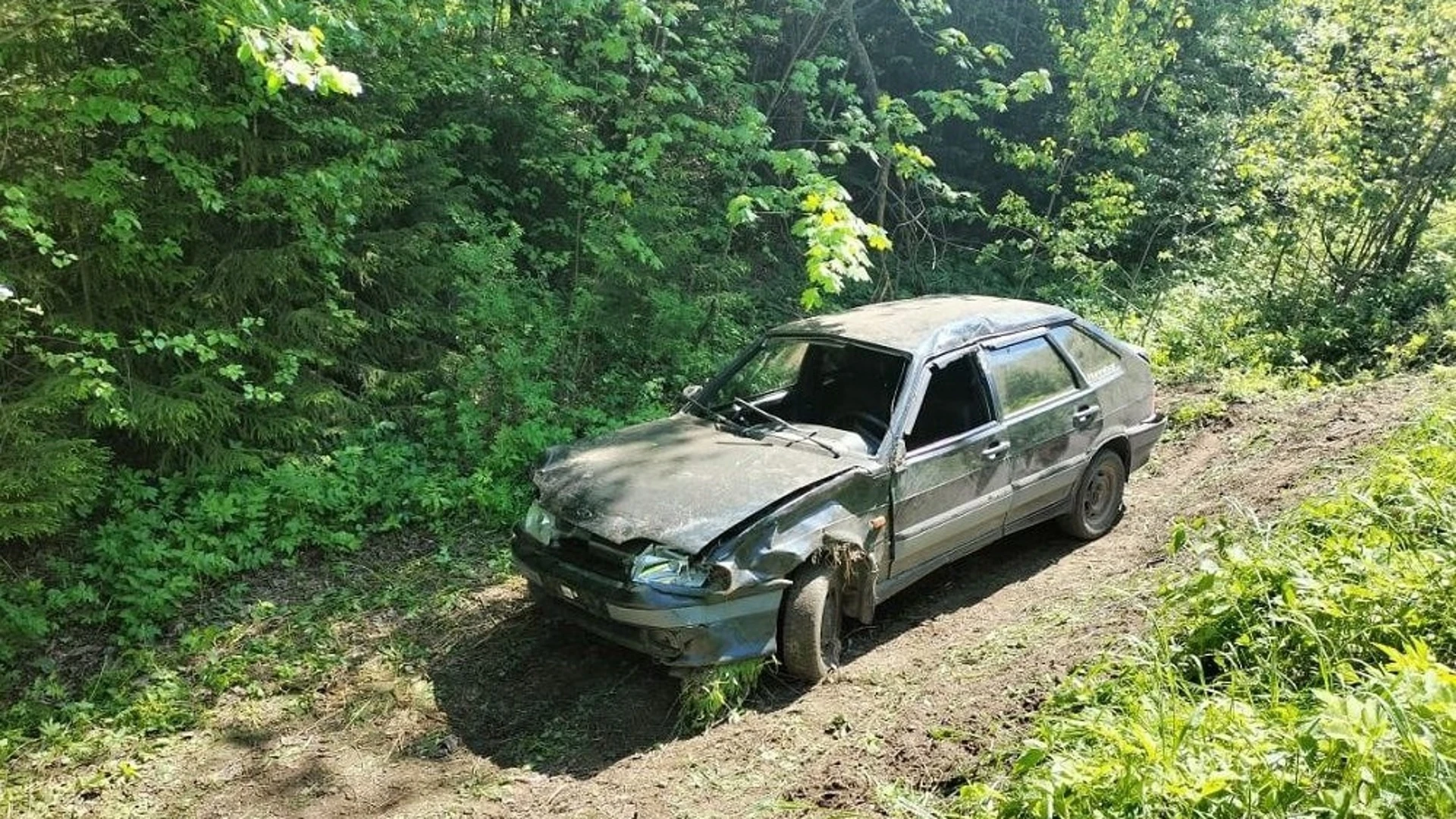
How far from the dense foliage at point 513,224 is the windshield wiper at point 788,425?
1.28 metres

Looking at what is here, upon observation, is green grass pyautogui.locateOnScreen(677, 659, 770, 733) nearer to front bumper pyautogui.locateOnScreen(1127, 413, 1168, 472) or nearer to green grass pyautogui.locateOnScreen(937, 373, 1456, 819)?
green grass pyautogui.locateOnScreen(937, 373, 1456, 819)

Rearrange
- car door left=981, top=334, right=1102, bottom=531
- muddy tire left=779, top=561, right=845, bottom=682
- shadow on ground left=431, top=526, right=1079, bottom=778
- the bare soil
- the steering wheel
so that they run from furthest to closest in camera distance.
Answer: car door left=981, top=334, right=1102, bottom=531 < the steering wheel < muddy tire left=779, top=561, right=845, bottom=682 < shadow on ground left=431, top=526, right=1079, bottom=778 < the bare soil

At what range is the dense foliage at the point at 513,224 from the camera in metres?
5.53

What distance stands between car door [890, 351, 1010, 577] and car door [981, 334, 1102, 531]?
0.12 metres

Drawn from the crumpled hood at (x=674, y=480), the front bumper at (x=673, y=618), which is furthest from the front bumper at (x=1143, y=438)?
the front bumper at (x=673, y=618)

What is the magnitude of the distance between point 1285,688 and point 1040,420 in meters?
2.70

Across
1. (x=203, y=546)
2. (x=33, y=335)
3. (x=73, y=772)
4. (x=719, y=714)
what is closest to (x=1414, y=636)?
(x=719, y=714)

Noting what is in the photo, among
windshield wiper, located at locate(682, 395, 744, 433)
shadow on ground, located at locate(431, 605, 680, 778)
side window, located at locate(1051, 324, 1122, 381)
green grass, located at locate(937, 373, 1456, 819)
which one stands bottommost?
shadow on ground, located at locate(431, 605, 680, 778)

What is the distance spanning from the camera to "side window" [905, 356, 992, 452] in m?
5.34

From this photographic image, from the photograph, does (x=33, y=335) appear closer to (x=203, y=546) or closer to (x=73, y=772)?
(x=203, y=546)

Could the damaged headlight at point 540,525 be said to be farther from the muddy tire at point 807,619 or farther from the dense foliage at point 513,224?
the dense foliage at point 513,224

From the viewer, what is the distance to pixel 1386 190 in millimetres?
10883

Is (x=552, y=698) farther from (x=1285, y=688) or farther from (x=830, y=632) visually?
(x=1285, y=688)

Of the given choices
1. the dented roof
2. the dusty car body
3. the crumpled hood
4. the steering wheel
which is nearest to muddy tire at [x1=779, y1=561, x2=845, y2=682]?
the dusty car body
